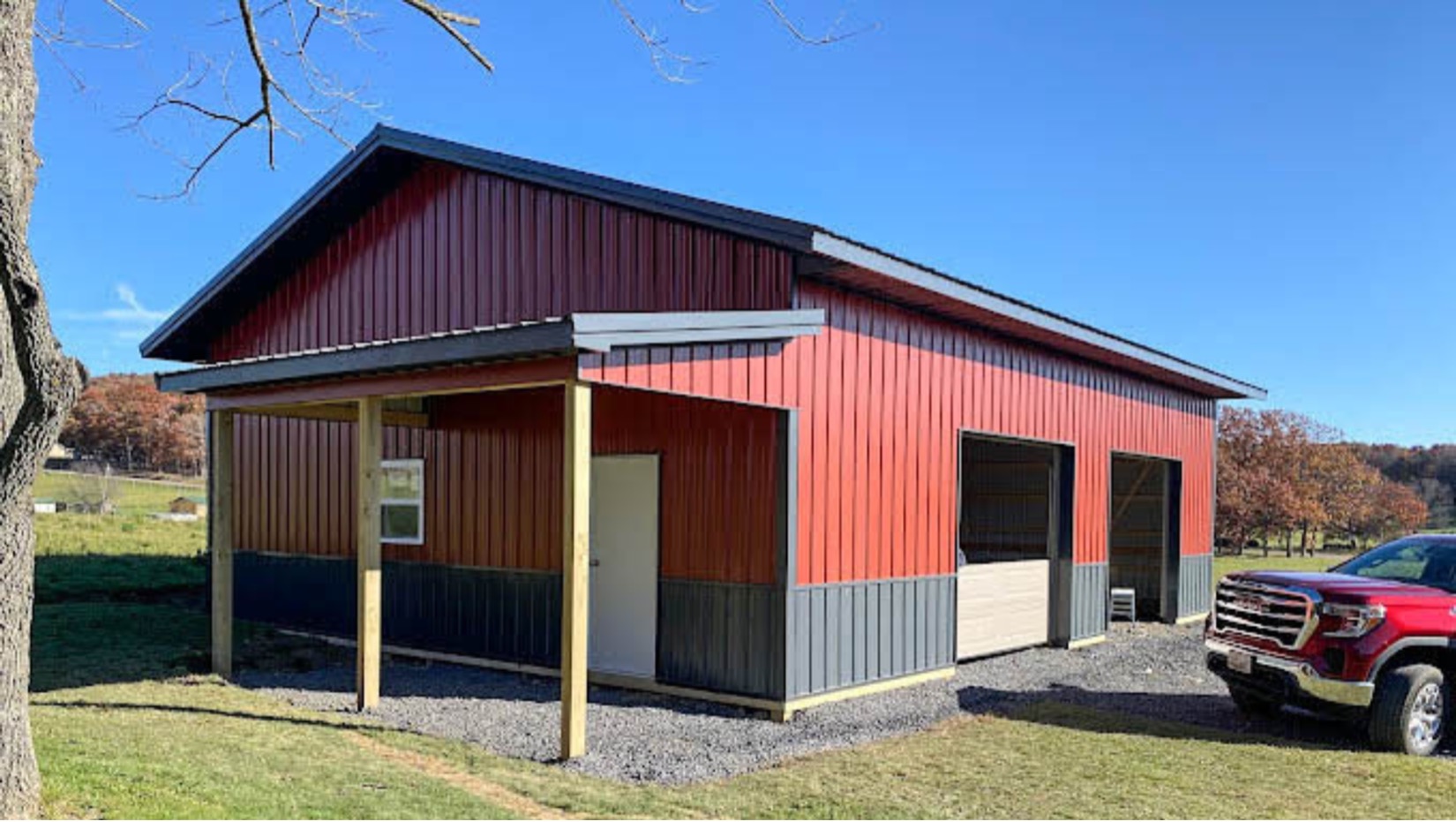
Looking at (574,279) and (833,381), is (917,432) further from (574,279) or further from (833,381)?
(574,279)

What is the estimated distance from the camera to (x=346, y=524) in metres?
12.4

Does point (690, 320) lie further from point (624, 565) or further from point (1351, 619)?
point (1351, 619)

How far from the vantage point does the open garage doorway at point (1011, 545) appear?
37.9ft

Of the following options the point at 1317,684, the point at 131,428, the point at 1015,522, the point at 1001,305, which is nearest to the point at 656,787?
the point at 1317,684

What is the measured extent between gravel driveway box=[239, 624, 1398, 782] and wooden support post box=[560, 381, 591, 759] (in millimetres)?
333

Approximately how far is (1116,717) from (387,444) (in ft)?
26.3

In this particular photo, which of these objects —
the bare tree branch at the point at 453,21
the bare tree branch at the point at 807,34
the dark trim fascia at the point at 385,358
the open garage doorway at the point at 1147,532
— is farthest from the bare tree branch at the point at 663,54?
the open garage doorway at the point at 1147,532

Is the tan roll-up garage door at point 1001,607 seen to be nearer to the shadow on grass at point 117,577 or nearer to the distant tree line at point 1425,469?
the shadow on grass at point 117,577

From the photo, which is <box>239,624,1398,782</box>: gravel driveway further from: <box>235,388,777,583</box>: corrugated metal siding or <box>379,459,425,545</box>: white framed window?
<box>379,459,425,545</box>: white framed window

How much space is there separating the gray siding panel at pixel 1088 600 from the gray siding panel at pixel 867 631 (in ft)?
9.43

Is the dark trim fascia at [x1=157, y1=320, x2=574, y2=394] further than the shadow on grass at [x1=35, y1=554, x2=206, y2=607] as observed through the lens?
No

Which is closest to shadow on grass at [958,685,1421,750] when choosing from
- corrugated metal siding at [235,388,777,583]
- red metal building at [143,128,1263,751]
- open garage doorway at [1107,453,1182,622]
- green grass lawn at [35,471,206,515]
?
red metal building at [143,128,1263,751]

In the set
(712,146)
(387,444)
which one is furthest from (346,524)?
(712,146)

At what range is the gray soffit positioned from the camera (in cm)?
684
